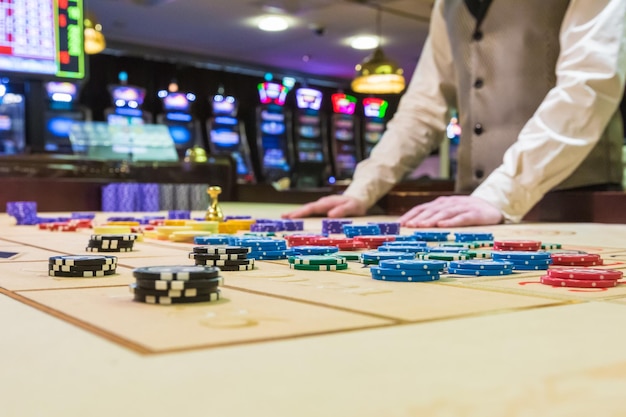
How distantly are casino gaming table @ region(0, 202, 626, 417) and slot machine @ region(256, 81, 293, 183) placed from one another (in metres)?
14.6

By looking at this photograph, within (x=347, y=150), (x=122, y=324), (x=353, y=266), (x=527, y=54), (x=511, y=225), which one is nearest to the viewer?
(x=122, y=324)

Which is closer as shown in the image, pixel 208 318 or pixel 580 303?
pixel 208 318

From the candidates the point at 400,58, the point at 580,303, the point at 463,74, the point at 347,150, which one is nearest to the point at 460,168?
the point at 463,74

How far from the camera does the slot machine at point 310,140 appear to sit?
52.9ft

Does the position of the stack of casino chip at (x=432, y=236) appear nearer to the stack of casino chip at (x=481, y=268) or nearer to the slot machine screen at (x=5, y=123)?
the stack of casino chip at (x=481, y=268)

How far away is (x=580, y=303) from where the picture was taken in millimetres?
958

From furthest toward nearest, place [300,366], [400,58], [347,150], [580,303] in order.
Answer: [347,150] < [400,58] < [580,303] < [300,366]

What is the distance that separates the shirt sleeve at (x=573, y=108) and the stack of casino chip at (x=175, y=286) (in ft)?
6.75

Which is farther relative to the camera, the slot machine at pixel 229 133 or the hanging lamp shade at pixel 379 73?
the slot machine at pixel 229 133

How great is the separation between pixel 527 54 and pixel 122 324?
2.77 meters

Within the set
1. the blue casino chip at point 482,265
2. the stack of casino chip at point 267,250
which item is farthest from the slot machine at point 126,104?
the blue casino chip at point 482,265

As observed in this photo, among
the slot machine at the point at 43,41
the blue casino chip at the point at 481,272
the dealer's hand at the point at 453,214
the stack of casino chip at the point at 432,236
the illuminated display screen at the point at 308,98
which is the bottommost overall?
the blue casino chip at the point at 481,272

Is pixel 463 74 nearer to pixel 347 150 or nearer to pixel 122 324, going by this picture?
pixel 122 324

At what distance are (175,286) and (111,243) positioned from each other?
2.72 feet
